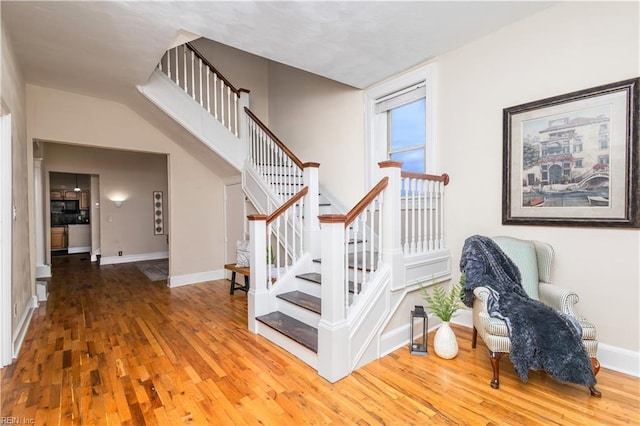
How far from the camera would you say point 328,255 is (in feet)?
7.34

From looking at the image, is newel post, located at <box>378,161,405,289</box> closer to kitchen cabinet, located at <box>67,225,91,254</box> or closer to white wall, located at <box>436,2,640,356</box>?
white wall, located at <box>436,2,640,356</box>

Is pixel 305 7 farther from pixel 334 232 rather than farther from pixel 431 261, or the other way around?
pixel 431 261

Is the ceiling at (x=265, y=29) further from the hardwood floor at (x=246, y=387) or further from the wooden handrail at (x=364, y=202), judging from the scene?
the hardwood floor at (x=246, y=387)

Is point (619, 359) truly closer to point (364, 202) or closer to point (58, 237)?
point (364, 202)

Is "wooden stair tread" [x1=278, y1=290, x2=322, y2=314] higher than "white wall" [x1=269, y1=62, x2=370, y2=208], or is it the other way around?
"white wall" [x1=269, y1=62, x2=370, y2=208]

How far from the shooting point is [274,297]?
319 centimetres

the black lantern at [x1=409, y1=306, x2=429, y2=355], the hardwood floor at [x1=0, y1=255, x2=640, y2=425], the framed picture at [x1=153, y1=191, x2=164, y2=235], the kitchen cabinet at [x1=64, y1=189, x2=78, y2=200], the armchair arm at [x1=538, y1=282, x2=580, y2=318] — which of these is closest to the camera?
the hardwood floor at [x1=0, y1=255, x2=640, y2=425]

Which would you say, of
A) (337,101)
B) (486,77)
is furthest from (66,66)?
(486,77)

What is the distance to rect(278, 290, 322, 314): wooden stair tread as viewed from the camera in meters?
2.81

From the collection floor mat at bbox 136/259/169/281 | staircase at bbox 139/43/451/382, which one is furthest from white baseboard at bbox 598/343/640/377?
floor mat at bbox 136/259/169/281

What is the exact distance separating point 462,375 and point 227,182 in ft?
15.0

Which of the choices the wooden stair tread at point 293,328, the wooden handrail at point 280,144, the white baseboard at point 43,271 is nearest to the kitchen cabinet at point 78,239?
the white baseboard at point 43,271

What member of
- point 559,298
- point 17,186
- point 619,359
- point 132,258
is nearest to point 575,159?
point 559,298

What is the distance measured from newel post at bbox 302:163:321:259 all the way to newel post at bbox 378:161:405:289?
1038mm
